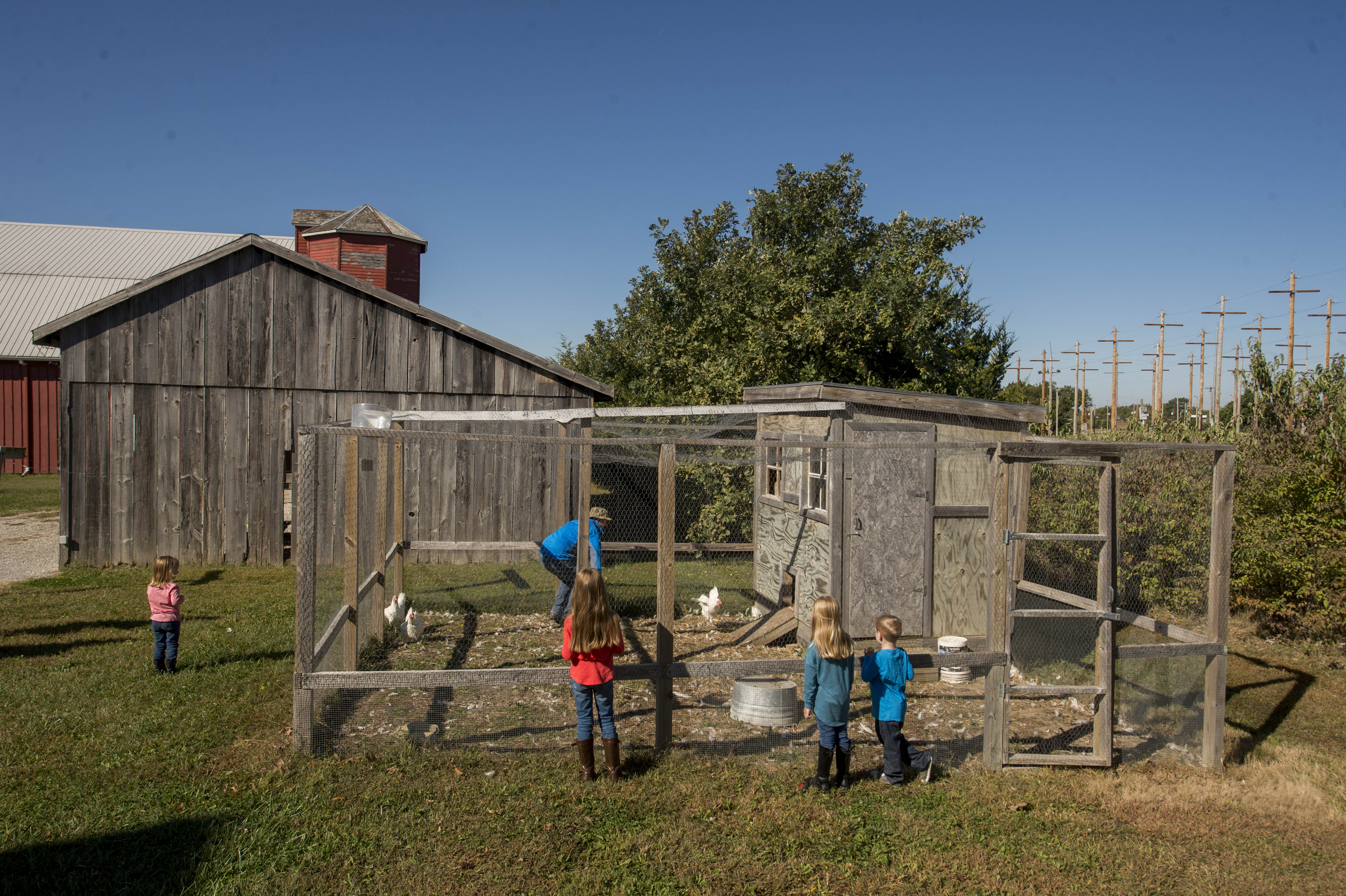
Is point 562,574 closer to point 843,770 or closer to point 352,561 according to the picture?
point 352,561

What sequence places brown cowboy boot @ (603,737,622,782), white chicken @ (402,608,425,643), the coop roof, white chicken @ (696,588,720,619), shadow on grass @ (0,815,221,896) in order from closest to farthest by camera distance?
1. shadow on grass @ (0,815,221,896)
2. brown cowboy boot @ (603,737,622,782)
3. the coop roof
4. white chicken @ (402,608,425,643)
5. white chicken @ (696,588,720,619)

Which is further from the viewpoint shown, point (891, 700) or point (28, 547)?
point (28, 547)

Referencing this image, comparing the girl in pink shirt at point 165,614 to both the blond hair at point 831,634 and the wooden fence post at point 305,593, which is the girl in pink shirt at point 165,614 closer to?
the wooden fence post at point 305,593

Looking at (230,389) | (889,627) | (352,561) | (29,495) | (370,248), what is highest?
(370,248)

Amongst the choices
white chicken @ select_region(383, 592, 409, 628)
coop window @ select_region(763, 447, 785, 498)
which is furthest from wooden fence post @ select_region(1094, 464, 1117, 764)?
white chicken @ select_region(383, 592, 409, 628)

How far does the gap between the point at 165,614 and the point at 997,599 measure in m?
6.95

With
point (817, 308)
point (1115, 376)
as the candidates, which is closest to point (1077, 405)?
point (1115, 376)

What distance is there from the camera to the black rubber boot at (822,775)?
538cm

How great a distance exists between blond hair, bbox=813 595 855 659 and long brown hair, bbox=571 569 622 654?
51.2 inches

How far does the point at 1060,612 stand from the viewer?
232 inches

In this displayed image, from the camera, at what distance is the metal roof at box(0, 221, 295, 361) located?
28125 millimetres

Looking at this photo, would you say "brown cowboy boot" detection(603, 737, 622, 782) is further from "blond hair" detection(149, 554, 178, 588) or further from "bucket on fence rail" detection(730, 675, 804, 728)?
"blond hair" detection(149, 554, 178, 588)

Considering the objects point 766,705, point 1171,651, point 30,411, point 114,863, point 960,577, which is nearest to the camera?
point 114,863

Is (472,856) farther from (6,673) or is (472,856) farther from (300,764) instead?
(6,673)
